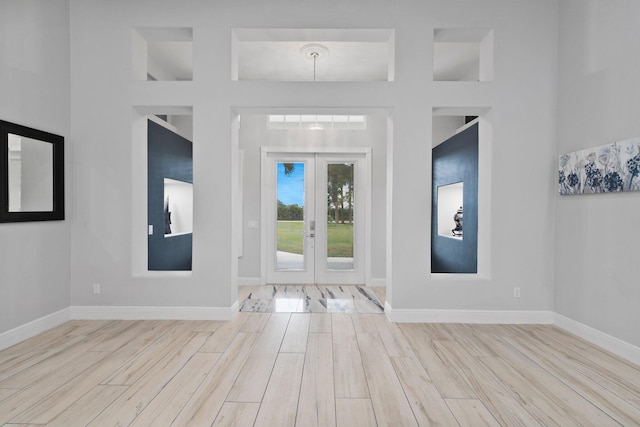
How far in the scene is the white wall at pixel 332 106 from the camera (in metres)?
3.54

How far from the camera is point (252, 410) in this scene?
77.5 inches

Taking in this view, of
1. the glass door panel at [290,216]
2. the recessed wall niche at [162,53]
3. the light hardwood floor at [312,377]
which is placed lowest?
the light hardwood floor at [312,377]

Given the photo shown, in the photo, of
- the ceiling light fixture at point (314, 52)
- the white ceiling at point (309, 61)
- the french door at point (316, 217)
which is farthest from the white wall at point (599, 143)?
the french door at point (316, 217)

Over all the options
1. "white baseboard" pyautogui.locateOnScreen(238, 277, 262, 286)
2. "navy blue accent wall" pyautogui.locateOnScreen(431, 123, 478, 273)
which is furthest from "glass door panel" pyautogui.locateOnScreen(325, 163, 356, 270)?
"navy blue accent wall" pyautogui.locateOnScreen(431, 123, 478, 273)

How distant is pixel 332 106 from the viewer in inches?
142

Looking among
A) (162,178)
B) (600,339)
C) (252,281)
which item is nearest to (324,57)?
(162,178)

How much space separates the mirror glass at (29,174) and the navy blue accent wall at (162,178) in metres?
1.24

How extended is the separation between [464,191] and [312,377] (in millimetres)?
3604

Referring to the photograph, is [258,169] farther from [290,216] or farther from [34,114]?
[34,114]

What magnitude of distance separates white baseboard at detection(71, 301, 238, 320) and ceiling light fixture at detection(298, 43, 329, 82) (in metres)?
3.30

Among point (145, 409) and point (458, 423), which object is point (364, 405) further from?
point (145, 409)

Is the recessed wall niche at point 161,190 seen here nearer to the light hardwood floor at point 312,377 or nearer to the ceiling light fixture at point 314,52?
the light hardwood floor at point 312,377

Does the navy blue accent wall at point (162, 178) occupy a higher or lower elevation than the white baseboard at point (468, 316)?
higher

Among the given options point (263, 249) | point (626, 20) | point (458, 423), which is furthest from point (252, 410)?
point (626, 20)
